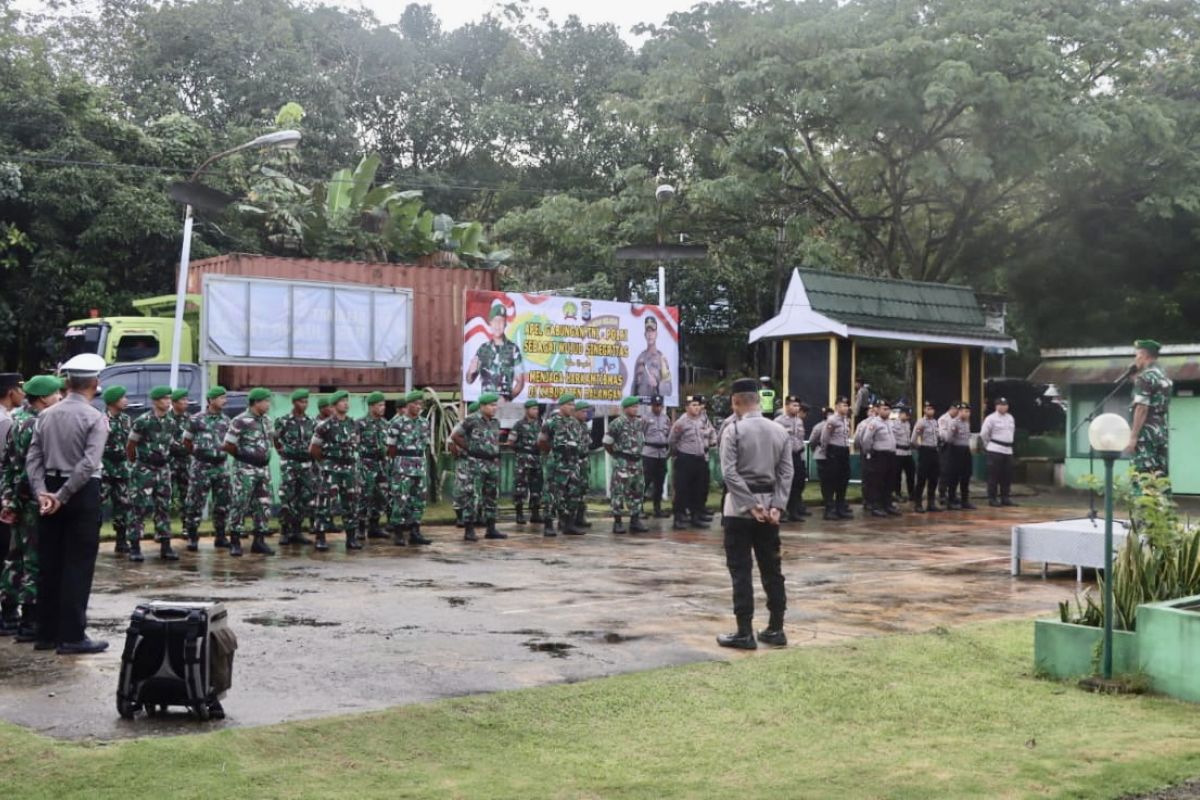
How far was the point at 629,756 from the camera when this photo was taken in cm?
585

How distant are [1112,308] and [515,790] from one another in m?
24.7

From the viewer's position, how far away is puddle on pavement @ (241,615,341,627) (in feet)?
30.3

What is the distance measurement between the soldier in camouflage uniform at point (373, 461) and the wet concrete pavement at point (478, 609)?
0.59 metres

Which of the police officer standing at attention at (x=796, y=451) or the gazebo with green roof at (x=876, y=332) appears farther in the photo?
the gazebo with green roof at (x=876, y=332)

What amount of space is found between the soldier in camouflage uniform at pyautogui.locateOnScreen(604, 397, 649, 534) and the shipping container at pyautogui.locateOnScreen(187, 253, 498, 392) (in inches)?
161

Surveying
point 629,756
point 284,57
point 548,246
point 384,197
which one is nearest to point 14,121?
point 384,197

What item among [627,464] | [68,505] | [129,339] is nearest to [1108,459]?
[68,505]

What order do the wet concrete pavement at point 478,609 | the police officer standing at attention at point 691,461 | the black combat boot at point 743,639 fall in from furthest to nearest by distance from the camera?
the police officer standing at attention at point 691,461, the black combat boot at point 743,639, the wet concrete pavement at point 478,609

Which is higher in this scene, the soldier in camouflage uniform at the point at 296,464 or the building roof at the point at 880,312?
the building roof at the point at 880,312

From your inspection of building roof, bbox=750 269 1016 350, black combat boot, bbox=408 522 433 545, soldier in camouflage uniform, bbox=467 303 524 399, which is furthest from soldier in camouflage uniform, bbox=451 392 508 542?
building roof, bbox=750 269 1016 350

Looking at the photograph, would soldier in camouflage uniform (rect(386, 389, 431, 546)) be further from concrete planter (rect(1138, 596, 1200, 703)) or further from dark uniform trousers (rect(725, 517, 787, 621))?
concrete planter (rect(1138, 596, 1200, 703))

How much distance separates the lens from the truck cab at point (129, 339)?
18.9 metres

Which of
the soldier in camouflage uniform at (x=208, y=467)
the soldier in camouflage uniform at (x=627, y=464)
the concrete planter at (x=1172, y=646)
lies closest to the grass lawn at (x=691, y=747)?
the concrete planter at (x=1172, y=646)

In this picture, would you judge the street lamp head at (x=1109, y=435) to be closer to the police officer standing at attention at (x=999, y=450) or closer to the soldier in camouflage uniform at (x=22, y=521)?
the soldier in camouflage uniform at (x=22, y=521)
